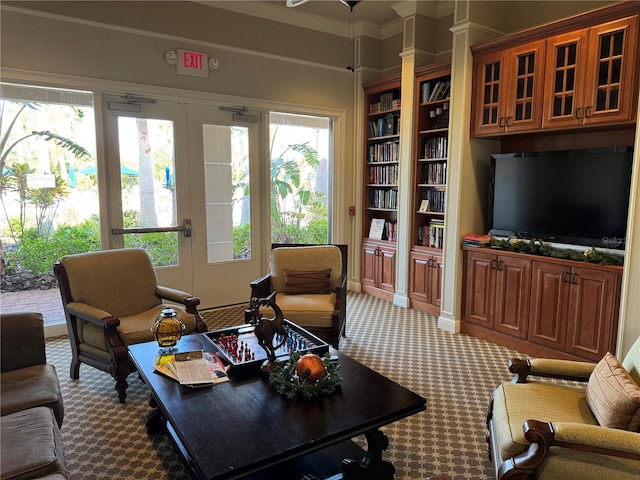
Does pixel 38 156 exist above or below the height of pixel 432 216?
above

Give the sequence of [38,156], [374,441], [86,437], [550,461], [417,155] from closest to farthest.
→ [550,461] < [374,441] < [86,437] < [38,156] < [417,155]

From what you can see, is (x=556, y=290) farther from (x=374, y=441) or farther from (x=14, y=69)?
(x=14, y=69)

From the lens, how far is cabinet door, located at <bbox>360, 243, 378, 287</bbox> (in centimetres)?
553

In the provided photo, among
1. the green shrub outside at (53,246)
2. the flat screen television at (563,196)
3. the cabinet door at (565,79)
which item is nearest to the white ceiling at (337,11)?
the cabinet door at (565,79)

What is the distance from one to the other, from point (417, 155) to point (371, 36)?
71.4 inches

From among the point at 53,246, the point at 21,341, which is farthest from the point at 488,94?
the point at 53,246

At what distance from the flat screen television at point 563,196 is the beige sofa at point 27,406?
12.0ft

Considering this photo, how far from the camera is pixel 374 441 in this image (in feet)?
6.07

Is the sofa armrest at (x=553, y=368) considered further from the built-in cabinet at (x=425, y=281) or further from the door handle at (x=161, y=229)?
the door handle at (x=161, y=229)

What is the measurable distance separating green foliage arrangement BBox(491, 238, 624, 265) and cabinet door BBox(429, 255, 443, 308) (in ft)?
2.48

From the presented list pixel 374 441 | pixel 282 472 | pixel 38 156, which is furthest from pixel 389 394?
pixel 38 156

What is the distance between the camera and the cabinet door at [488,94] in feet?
12.4

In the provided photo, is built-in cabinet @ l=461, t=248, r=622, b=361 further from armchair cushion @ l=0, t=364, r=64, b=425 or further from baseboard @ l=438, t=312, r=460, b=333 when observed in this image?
armchair cushion @ l=0, t=364, r=64, b=425

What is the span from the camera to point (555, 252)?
3465mm
